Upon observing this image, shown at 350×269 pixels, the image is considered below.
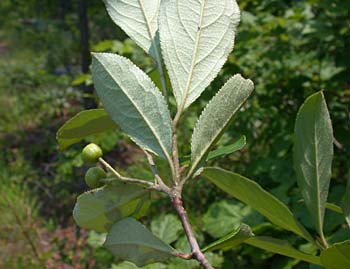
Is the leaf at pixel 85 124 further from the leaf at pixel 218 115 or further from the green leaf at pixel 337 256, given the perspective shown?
the green leaf at pixel 337 256

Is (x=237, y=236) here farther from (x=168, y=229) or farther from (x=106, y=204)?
(x=168, y=229)

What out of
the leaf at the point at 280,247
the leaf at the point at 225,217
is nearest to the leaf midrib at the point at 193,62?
the leaf at the point at 280,247

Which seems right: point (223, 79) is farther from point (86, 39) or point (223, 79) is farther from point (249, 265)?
point (86, 39)

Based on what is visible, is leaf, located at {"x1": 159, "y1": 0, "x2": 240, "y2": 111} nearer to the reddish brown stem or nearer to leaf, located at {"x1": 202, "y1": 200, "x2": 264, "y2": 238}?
the reddish brown stem

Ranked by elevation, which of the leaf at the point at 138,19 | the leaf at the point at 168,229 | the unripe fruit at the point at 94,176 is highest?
the leaf at the point at 138,19

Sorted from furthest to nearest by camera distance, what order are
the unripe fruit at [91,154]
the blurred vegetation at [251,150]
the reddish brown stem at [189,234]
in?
1. the blurred vegetation at [251,150]
2. the unripe fruit at [91,154]
3. the reddish brown stem at [189,234]

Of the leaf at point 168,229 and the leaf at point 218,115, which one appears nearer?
the leaf at point 218,115
